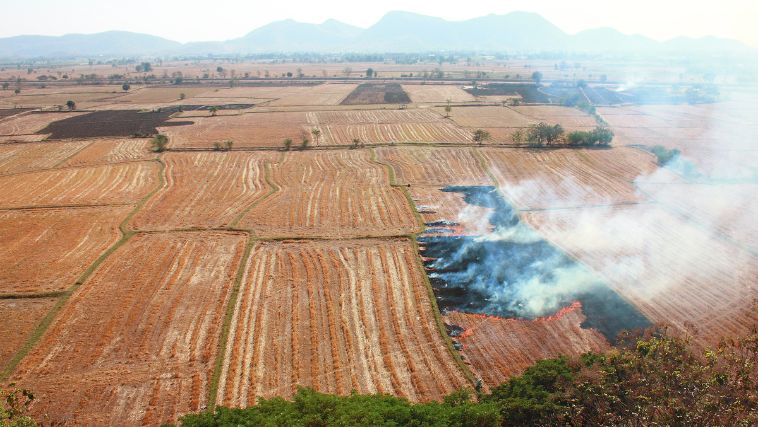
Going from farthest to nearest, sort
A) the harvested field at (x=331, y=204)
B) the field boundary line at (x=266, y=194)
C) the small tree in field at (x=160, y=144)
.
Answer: the small tree in field at (x=160, y=144) < the field boundary line at (x=266, y=194) < the harvested field at (x=331, y=204)

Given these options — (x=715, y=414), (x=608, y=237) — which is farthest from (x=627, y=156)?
(x=715, y=414)

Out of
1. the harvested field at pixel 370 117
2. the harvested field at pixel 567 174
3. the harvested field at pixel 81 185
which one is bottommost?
the harvested field at pixel 567 174

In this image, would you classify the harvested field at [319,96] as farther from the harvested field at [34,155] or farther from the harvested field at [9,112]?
the harvested field at [9,112]

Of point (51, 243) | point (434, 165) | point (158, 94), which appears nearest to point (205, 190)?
point (51, 243)

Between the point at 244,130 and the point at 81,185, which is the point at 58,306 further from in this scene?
the point at 244,130

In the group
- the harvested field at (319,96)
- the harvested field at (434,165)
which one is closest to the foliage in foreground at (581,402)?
the harvested field at (434,165)

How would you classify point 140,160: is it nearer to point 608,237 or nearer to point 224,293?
point 224,293
